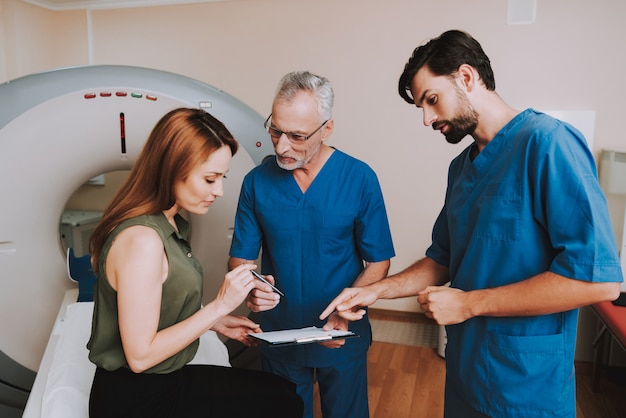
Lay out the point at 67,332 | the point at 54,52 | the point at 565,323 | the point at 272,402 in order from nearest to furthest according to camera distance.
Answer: the point at 565,323, the point at 272,402, the point at 67,332, the point at 54,52

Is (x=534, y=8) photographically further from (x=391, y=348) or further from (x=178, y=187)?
(x=178, y=187)

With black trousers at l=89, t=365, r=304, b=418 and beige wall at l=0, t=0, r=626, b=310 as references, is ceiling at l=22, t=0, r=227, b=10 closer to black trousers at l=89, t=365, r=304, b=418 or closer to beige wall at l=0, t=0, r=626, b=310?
beige wall at l=0, t=0, r=626, b=310

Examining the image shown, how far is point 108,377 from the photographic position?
3.59ft

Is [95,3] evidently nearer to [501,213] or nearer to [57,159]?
[57,159]

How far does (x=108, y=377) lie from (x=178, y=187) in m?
0.44

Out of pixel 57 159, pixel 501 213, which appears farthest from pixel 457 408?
pixel 57 159

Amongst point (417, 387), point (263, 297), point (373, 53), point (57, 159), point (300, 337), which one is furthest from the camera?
point (373, 53)

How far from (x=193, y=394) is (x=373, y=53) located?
6.81ft

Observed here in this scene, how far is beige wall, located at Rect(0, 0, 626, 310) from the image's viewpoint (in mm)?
2365

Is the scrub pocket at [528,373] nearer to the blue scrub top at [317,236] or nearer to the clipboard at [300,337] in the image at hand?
the clipboard at [300,337]

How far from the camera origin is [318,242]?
1.40 m

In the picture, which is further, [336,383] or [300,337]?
[336,383]

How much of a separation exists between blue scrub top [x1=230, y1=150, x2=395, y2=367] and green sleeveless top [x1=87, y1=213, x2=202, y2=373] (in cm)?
35

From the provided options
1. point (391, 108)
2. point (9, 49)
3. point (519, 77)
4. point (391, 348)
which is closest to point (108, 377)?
point (391, 348)
